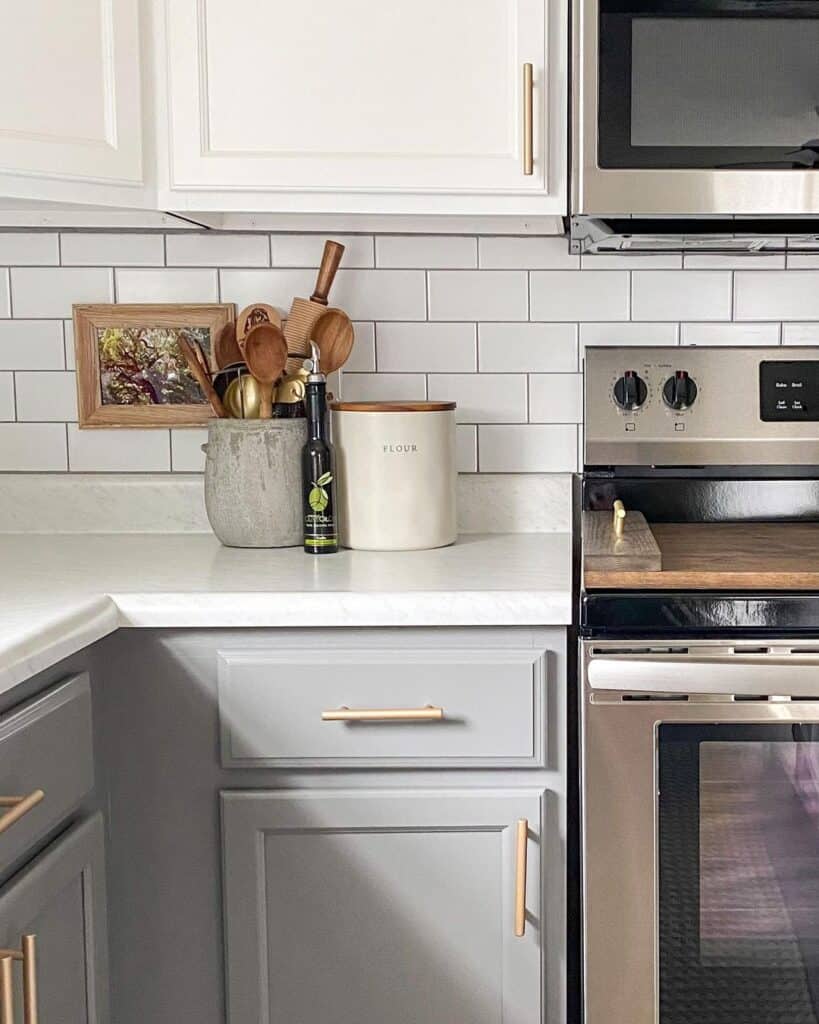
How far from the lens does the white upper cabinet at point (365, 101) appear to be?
1.75 meters

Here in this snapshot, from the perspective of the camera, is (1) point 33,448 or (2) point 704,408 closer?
(2) point 704,408

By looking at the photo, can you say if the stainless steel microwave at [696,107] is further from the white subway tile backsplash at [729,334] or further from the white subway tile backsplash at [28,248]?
the white subway tile backsplash at [28,248]

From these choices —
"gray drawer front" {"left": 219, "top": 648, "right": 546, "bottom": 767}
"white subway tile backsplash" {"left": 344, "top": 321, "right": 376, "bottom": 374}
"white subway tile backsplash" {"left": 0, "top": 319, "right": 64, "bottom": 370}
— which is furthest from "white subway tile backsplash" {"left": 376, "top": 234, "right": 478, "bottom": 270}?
"gray drawer front" {"left": 219, "top": 648, "right": 546, "bottom": 767}

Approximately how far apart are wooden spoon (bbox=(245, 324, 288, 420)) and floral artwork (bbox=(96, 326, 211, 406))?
219 millimetres

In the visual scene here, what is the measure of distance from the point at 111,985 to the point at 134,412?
0.90 metres

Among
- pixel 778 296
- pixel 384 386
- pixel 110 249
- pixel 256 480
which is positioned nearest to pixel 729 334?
pixel 778 296

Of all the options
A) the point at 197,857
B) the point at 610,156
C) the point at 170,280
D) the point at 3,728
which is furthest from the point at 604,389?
the point at 3,728

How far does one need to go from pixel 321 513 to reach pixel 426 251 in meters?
0.50

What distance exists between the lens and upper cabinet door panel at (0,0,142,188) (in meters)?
1.60

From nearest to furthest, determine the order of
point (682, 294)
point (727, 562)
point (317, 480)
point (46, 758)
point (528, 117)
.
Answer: point (46, 758) < point (727, 562) < point (528, 117) < point (317, 480) < point (682, 294)

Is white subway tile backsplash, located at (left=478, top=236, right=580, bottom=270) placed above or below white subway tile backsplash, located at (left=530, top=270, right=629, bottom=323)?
above

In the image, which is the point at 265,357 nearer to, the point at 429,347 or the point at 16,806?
the point at 429,347

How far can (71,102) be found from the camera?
5.47ft

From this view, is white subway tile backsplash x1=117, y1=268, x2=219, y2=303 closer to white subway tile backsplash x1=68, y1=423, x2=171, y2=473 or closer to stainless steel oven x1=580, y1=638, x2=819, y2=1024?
white subway tile backsplash x1=68, y1=423, x2=171, y2=473
